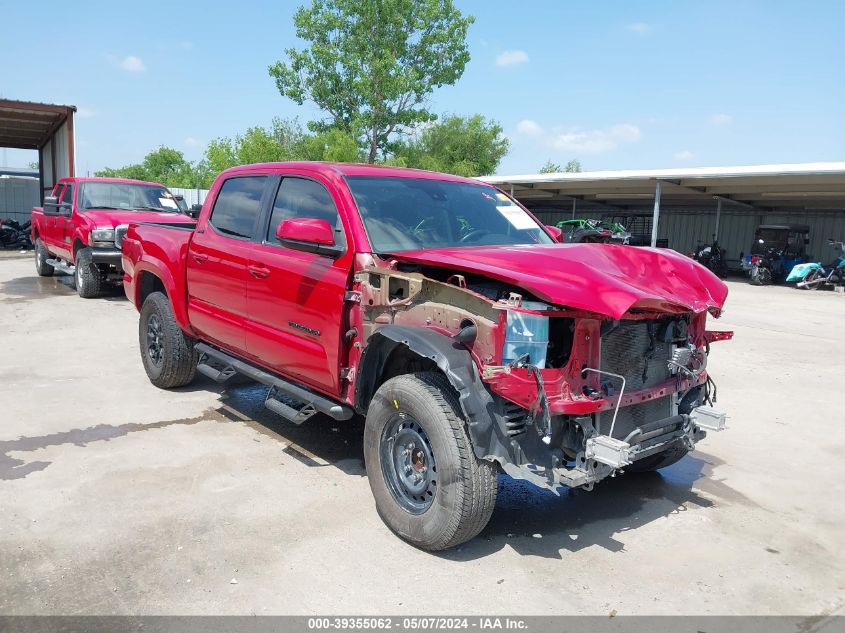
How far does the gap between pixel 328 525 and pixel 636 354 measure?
1.98 meters

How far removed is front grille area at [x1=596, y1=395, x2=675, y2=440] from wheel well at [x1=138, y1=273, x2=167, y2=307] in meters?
4.79

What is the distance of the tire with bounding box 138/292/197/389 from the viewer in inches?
245

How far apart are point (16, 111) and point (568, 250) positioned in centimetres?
2091

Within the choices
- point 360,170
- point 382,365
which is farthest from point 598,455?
point 360,170

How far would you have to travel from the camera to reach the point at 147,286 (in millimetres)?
6855

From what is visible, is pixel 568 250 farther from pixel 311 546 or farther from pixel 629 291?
pixel 311 546

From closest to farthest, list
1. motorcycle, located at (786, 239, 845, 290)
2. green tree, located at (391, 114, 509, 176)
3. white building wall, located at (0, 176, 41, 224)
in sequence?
1. motorcycle, located at (786, 239, 845, 290)
2. white building wall, located at (0, 176, 41, 224)
3. green tree, located at (391, 114, 509, 176)

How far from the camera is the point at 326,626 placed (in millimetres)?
2986

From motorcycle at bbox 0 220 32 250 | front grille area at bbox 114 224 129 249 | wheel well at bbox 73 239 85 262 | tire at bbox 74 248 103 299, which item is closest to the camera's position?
front grille area at bbox 114 224 129 249

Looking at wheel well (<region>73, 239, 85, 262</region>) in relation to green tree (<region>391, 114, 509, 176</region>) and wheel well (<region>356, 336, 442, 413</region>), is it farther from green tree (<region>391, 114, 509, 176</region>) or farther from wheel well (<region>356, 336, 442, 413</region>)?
green tree (<region>391, 114, 509, 176</region>)

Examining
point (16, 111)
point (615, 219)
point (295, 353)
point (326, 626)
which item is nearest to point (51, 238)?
point (16, 111)

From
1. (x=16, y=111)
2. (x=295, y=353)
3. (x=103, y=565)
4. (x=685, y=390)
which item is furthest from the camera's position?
(x=16, y=111)

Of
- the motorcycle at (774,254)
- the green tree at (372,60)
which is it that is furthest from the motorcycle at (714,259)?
the green tree at (372,60)

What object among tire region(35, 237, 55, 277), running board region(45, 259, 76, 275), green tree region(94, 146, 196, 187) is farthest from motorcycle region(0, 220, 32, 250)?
green tree region(94, 146, 196, 187)
